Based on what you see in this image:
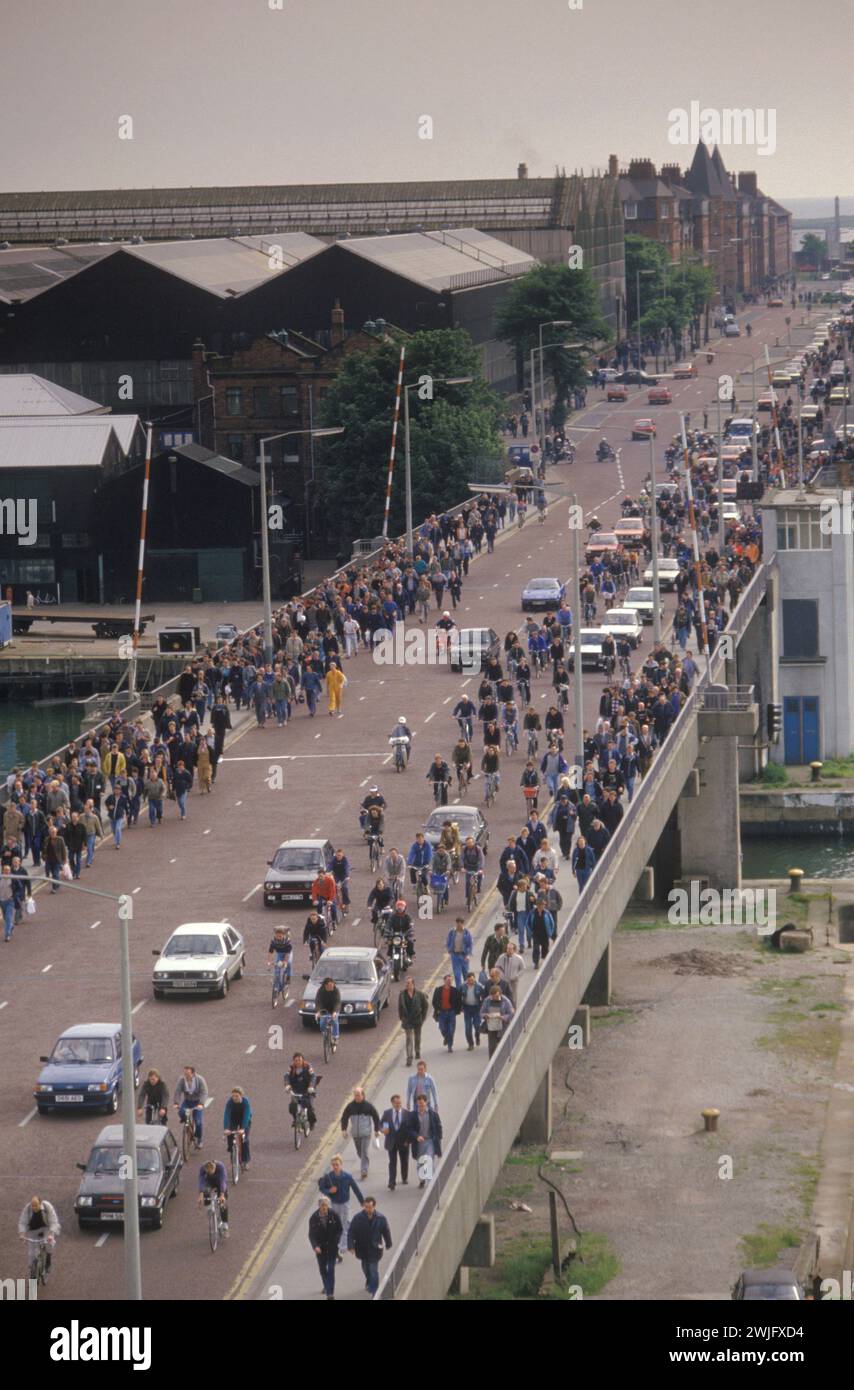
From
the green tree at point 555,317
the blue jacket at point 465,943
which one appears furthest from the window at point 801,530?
the green tree at point 555,317

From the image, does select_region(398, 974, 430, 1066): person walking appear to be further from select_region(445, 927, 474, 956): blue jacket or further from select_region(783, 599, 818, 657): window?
select_region(783, 599, 818, 657): window

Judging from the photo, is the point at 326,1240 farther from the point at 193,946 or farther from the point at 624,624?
the point at 624,624

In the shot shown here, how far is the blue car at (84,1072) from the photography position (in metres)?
39.6

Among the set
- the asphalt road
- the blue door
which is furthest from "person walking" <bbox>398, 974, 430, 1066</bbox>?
the blue door

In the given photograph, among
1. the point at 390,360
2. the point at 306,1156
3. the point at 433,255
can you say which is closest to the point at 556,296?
the point at 433,255

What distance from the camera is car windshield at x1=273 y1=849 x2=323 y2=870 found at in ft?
168

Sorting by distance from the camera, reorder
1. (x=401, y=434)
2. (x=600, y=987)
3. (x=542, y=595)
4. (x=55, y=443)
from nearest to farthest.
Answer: (x=600, y=987) → (x=542, y=595) → (x=401, y=434) → (x=55, y=443)

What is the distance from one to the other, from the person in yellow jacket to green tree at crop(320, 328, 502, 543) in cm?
4249

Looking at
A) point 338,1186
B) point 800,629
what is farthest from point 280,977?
point 800,629

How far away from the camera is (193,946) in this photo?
46.1 metres

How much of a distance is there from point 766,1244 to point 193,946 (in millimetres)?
10818

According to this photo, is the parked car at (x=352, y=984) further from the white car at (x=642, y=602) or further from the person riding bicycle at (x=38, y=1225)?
the white car at (x=642, y=602)

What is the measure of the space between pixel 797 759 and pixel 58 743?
2590cm

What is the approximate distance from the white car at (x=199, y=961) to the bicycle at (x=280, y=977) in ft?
3.43
